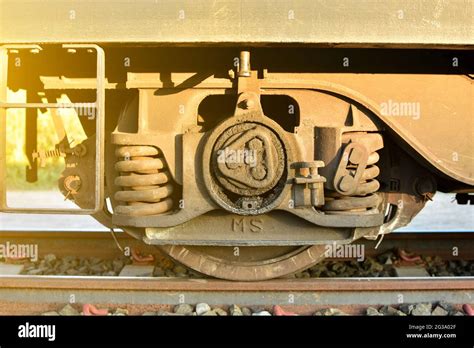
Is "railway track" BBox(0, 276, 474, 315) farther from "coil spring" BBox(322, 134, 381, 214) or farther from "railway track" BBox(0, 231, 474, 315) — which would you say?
"coil spring" BBox(322, 134, 381, 214)

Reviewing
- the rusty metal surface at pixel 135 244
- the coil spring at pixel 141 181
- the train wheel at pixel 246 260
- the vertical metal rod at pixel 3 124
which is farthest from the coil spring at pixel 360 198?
the vertical metal rod at pixel 3 124

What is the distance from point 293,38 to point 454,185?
1815 mm

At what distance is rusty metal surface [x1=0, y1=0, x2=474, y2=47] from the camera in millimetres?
3750

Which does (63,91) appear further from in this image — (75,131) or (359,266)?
(75,131)

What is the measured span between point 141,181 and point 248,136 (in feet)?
2.52

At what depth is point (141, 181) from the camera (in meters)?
4.16

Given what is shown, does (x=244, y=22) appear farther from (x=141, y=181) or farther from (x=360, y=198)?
(x=360, y=198)

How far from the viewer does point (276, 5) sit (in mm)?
3750

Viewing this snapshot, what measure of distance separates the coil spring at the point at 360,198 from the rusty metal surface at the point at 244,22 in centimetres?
91

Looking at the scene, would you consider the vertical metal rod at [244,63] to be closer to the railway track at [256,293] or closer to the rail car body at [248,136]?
the rail car body at [248,136]

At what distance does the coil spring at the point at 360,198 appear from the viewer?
4.26 m

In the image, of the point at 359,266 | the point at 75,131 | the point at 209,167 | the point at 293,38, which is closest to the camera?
the point at 293,38
